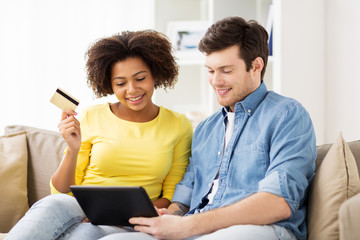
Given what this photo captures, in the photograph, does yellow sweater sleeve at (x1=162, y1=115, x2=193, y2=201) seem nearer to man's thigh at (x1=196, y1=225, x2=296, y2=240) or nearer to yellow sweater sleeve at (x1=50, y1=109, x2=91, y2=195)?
yellow sweater sleeve at (x1=50, y1=109, x2=91, y2=195)

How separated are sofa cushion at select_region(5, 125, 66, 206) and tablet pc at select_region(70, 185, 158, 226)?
2.22 feet

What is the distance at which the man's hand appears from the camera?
4.63 ft

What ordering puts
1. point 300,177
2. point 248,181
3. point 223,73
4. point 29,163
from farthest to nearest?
1. point 29,163
2. point 223,73
3. point 248,181
4. point 300,177

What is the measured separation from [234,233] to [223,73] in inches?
23.9

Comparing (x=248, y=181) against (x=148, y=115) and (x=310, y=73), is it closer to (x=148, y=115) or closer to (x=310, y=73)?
(x=148, y=115)

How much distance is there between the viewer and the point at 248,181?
1538 mm

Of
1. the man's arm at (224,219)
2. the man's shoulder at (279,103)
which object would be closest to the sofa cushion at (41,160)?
the man's arm at (224,219)

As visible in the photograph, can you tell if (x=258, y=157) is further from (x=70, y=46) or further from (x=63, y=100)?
(x=70, y=46)

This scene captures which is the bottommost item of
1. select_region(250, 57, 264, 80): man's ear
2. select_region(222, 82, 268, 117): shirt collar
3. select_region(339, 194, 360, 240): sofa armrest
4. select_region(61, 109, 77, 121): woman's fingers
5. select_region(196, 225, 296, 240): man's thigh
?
select_region(196, 225, 296, 240): man's thigh

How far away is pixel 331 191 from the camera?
1.36 m

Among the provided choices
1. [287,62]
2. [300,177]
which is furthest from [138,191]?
[287,62]

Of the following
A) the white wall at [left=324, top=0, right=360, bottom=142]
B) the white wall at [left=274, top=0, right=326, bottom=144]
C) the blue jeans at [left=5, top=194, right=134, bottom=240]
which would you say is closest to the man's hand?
the blue jeans at [left=5, top=194, right=134, bottom=240]

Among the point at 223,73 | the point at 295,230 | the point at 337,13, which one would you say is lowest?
the point at 295,230

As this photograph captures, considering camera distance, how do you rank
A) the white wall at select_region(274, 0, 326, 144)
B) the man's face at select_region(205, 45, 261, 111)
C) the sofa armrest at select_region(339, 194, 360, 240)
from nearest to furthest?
1. the sofa armrest at select_region(339, 194, 360, 240)
2. the man's face at select_region(205, 45, 261, 111)
3. the white wall at select_region(274, 0, 326, 144)
